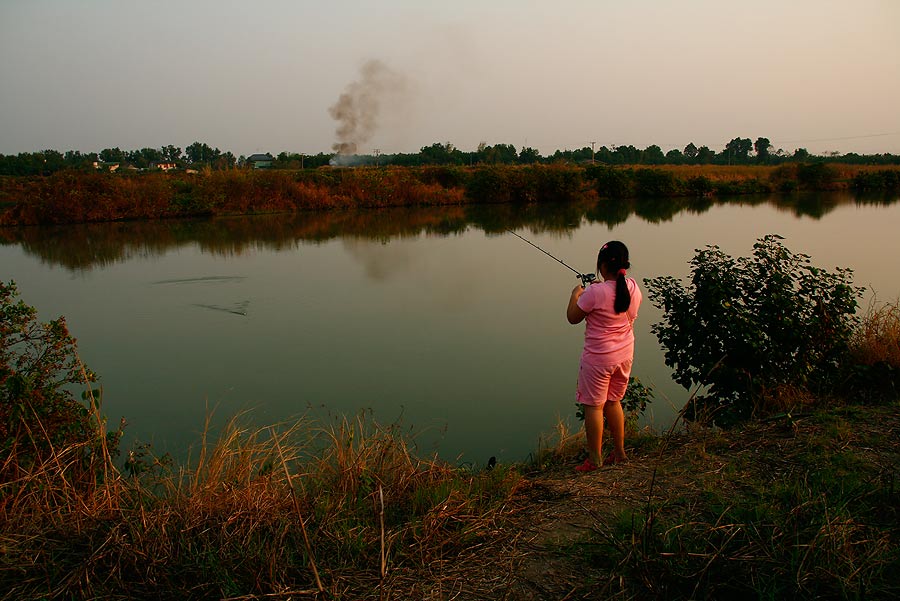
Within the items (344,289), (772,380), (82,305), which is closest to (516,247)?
(344,289)

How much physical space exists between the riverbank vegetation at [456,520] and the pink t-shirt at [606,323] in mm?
494

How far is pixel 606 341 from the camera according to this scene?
2877 millimetres

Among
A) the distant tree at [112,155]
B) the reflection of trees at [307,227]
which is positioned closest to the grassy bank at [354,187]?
A: the reflection of trees at [307,227]

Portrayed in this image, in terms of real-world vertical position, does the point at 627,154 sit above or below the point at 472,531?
above

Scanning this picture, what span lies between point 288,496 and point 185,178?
68.1 ft

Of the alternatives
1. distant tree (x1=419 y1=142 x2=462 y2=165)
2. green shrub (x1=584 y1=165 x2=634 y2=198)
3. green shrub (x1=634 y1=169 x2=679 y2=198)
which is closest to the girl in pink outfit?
green shrub (x1=584 y1=165 x2=634 y2=198)

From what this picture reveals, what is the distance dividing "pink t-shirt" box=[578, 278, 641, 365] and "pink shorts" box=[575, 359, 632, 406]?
3 centimetres

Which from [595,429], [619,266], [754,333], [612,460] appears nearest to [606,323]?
[619,266]

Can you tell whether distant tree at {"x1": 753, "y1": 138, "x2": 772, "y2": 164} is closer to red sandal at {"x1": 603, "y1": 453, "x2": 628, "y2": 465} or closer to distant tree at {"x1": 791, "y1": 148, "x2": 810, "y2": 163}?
distant tree at {"x1": 791, "y1": 148, "x2": 810, "y2": 163}

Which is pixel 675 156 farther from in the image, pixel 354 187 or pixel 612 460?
pixel 612 460

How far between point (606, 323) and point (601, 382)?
0.27 m

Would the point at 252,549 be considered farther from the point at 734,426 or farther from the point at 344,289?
the point at 344,289

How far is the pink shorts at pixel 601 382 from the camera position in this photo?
2.91 m

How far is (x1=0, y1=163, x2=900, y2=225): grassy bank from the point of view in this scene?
59.4ft
